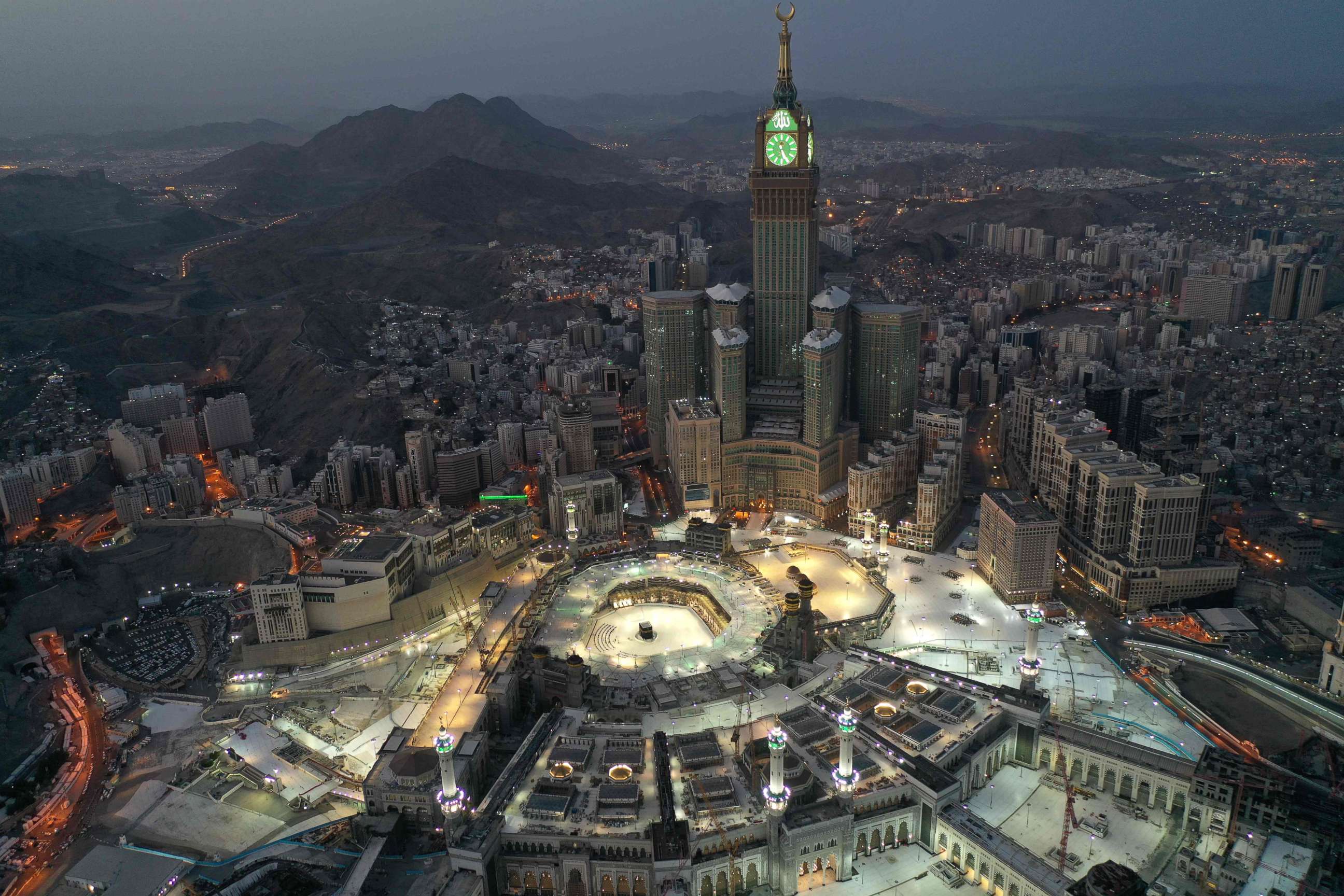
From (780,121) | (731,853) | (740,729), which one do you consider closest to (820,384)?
(780,121)

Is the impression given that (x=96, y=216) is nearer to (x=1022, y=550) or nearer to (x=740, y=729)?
(x=740, y=729)

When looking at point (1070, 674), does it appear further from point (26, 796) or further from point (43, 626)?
point (43, 626)

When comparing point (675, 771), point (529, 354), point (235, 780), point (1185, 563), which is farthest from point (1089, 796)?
point (529, 354)

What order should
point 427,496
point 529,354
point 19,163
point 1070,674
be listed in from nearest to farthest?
1. point 1070,674
2. point 427,496
3. point 529,354
4. point 19,163

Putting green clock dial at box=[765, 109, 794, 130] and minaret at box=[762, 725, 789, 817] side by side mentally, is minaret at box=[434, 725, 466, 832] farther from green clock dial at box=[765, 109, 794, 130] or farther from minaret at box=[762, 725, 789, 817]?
green clock dial at box=[765, 109, 794, 130]

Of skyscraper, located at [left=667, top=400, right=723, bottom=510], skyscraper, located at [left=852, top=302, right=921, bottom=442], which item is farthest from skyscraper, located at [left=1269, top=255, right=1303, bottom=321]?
skyscraper, located at [left=667, top=400, right=723, bottom=510]

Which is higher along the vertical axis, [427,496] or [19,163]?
A: [19,163]
